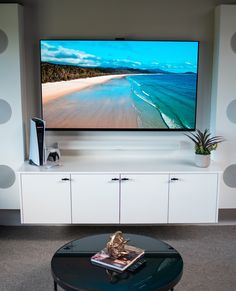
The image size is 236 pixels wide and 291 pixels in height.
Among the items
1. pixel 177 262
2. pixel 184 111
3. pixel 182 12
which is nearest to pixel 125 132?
pixel 184 111

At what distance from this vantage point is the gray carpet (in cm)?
270

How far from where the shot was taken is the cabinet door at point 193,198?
3295 millimetres

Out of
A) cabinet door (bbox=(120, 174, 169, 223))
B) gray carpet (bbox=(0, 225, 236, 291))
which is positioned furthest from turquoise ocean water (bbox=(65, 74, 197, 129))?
gray carpet (bbox=(0, 225, 236, 291))

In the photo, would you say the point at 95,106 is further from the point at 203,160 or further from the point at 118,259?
the point at 118,259

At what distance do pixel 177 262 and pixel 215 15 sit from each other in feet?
8.01

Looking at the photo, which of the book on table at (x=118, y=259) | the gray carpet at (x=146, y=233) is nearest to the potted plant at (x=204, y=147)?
the gray carpet at (x=146, y=233)

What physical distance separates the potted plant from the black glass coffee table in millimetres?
1209

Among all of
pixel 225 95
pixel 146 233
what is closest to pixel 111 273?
pixel 146 233

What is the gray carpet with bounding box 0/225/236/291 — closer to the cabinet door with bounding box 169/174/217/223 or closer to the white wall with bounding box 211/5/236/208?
the cabinet door with bounding box 169/174/217/223

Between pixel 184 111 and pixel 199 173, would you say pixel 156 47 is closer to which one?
pixel 184 111

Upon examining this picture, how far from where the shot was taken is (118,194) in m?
3.29

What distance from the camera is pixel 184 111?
11.9 ft

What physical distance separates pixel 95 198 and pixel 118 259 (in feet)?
3.90

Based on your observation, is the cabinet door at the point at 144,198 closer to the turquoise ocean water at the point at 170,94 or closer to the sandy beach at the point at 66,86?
the turquoise ocean water at the point at 170,94
